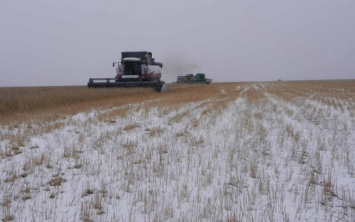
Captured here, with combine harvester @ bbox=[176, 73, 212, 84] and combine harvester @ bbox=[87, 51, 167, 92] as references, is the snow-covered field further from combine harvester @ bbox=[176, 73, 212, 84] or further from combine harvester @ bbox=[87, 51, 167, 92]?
combine harvester @ bbox=[176, 73, 212, 84]

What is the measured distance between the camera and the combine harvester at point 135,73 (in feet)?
79.7

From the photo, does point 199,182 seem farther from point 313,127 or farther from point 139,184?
point 313,127

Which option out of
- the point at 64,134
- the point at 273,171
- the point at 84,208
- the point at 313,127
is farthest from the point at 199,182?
the point at 313,127

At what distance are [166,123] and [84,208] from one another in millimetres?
6213

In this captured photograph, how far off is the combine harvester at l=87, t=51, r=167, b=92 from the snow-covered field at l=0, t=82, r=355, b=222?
15.4m

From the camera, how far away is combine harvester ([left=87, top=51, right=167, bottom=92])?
79.7 ft

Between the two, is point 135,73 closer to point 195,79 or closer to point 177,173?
point 177,173

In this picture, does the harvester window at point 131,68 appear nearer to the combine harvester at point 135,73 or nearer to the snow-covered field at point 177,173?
the combine harvester at point 135,73

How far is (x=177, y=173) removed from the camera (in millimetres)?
5043

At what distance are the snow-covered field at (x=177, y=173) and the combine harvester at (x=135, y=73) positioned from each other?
15436mm

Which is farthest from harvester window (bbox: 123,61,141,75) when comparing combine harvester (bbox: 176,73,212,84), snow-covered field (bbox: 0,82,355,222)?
combine harvester (bbox: 176,73,212,84)

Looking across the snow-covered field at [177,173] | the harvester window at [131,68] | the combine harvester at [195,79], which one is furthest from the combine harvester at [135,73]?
the combine harvester at [195,79]

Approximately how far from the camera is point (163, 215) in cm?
361

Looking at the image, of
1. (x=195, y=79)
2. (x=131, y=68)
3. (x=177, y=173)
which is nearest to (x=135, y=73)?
(x=131, y=68)
